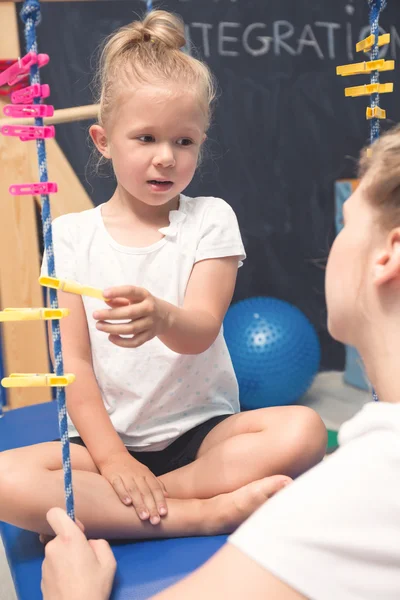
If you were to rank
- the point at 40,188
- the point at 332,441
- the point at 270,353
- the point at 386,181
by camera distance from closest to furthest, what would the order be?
the point at 386,181, the point at 40,188, the point at 332,441, the point at 270,353

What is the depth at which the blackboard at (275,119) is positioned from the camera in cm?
197

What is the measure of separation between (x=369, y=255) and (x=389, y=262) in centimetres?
4

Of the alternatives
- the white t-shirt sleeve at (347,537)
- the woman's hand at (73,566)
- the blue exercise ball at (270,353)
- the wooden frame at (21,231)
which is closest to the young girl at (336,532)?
the white t-shirt sleeve at (347,537)

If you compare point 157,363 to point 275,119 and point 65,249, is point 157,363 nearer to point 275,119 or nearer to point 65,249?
point 65,249

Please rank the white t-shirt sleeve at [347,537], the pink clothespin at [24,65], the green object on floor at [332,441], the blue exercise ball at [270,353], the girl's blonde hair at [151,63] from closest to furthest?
the white t-shirt sleeve at [347,537] → the pink clothespin at [24,65] → the girl's blonde hair at [151,63] → the green object on floor at [332,441] → the blue exercise ball at [270,353]

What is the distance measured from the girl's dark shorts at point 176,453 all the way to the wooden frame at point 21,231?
0.92 m

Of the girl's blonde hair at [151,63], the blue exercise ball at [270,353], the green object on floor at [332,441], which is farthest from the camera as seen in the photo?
the blue exercise ball at [270,353]

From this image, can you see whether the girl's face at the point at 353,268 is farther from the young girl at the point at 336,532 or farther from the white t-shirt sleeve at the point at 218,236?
the white t-shirt sleeve at the point at 218,236

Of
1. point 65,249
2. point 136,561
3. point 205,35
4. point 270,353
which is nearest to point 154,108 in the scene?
point 65,249

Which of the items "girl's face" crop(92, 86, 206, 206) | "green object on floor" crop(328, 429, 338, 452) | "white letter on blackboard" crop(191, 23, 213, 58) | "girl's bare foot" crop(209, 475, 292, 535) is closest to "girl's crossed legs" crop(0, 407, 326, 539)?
"girl's bare foot" crop(209, 475, 292, 535)

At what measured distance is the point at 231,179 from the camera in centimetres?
212

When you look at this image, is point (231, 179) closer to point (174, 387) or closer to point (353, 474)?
point (174, 387)

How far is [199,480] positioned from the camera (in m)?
1.02

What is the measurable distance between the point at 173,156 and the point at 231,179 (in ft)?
3.71
